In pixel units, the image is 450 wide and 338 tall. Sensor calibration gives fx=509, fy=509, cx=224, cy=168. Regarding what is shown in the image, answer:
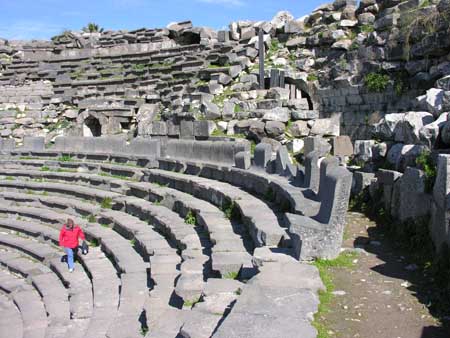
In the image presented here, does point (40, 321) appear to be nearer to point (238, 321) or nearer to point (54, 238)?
point (54, 238)

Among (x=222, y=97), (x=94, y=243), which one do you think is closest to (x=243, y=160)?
(x=94, y=243)

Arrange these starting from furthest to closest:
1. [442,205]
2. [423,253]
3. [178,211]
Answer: [178,211], [423,253], [442,205]

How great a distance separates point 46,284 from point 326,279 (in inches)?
207

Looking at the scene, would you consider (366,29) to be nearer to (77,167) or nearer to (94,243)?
(77,167)

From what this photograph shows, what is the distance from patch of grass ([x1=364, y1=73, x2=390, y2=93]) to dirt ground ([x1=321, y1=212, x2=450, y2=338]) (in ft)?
24.1

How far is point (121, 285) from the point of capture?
6.91 metres

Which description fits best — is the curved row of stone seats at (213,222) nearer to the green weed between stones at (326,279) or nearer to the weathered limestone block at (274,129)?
the green weed between stones at (326,279)

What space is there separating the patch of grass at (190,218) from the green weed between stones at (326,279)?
325 cm

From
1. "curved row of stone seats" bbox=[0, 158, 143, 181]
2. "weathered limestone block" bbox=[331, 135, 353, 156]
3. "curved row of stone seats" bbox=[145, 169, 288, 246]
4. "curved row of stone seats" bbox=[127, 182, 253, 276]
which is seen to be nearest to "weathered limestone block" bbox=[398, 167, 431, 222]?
"curved row of stone seats" bbox=[145, 169, 288, 246]

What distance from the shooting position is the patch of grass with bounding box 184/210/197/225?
835cm

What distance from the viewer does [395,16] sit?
13.0 metres

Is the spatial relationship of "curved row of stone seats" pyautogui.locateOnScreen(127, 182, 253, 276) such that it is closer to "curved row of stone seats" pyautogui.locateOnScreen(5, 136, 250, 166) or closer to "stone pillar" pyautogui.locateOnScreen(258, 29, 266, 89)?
"curved row of stone seats" pyautogui.locateOnScreen(5, 136, 250, 166)

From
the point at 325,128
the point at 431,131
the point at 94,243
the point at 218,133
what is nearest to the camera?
the point at 431,131

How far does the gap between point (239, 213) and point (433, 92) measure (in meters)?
3.70
